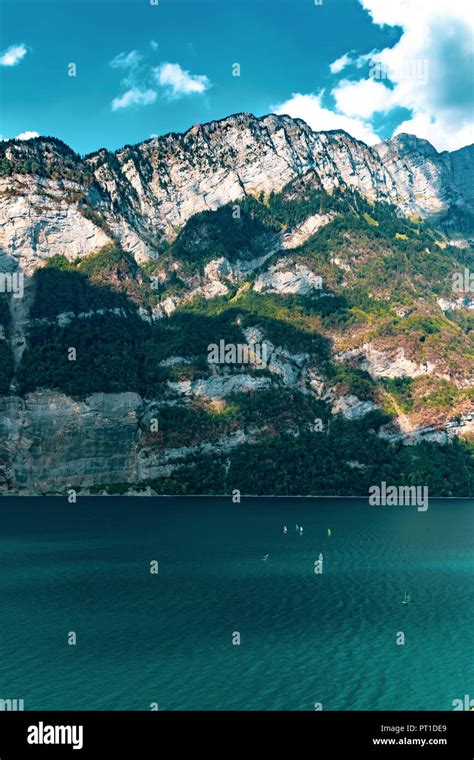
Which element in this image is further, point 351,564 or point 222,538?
point 222,538

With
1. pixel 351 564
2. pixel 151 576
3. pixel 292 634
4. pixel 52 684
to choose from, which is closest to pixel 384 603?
pixel 292 634

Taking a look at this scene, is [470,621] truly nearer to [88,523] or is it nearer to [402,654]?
[402,654]

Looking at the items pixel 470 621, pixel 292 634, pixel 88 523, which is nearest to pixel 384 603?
pixel 470 621
